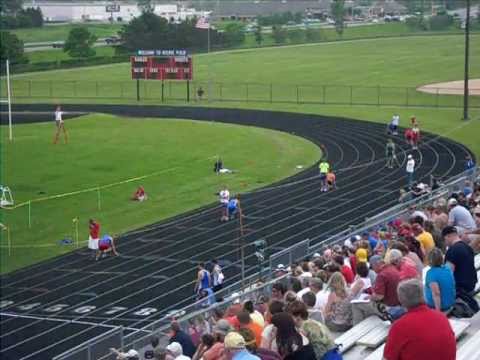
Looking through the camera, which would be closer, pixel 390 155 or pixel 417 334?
pixel 417 334

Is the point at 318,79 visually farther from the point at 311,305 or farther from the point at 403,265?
the point at 311,305

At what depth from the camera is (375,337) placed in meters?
11.5

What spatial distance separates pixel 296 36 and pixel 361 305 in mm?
110800

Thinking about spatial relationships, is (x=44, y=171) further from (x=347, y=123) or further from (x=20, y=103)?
(x=20, y=103)

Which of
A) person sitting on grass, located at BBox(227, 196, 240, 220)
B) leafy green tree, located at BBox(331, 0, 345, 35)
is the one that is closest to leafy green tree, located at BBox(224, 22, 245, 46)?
leafy green tree, located at BBox(331, 0, 345, 35)

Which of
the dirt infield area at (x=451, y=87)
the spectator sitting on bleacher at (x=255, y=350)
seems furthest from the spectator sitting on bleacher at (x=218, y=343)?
the dirt infield area at (x=451, y=87)

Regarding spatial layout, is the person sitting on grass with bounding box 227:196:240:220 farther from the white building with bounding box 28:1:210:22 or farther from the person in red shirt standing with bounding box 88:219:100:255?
the white building with bounding box 28:1:210:22

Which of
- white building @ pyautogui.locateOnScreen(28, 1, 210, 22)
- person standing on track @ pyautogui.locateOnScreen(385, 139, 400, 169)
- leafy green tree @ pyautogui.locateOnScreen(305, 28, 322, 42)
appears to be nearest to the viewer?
person standing on track @ pyautogui.locateOnScreen(385, 139, 400, 169)

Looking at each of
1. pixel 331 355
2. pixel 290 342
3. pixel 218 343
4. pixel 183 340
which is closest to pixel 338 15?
pixel 183 340

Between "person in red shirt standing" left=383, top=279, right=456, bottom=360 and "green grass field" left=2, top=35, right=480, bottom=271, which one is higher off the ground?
"person in red shirt standing" left=383, top=279, right=456, bottom=360

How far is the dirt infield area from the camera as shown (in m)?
72.7

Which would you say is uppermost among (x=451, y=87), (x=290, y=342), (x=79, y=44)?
(x=290, y=342)

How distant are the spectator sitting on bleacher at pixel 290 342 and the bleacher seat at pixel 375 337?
2184mm

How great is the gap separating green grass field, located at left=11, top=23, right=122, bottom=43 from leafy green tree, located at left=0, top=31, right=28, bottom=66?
19278mm
